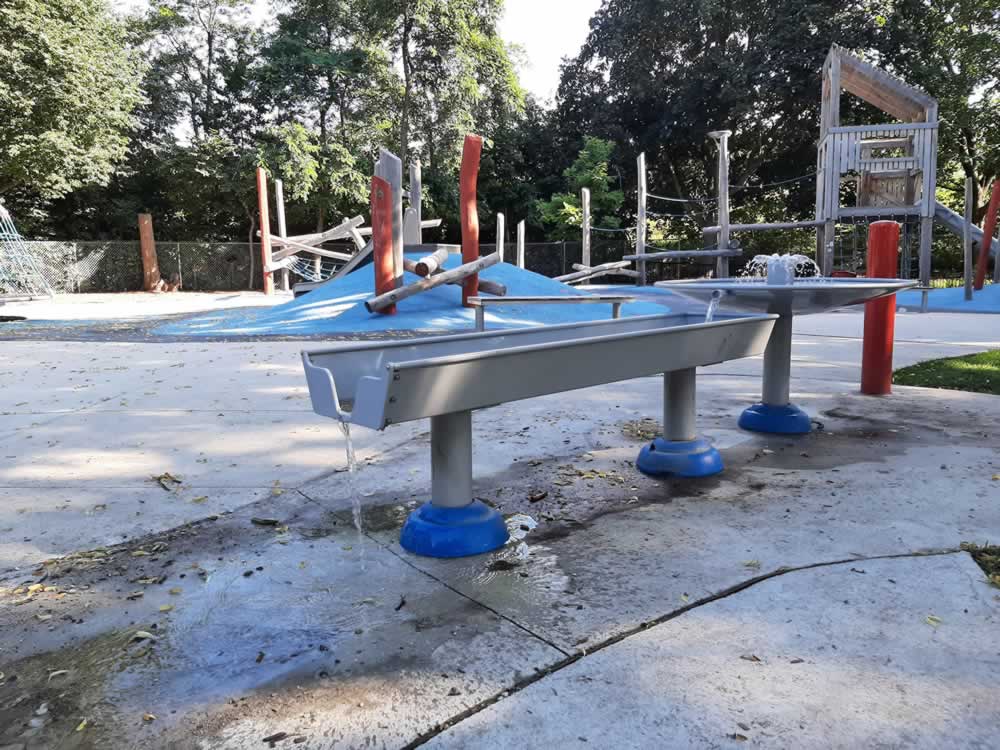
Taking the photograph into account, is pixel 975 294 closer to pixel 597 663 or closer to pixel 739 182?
pixel 739 182

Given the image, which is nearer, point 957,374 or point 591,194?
point 957,374

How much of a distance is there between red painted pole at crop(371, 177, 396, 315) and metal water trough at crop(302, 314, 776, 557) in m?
7.22

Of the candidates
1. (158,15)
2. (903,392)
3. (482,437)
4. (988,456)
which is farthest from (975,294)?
(158,15)

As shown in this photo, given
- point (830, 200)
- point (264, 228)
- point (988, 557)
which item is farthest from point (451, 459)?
point (264, 228)

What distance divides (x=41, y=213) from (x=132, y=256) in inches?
167

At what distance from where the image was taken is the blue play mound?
34.1 feet

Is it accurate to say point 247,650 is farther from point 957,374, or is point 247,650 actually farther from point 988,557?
point 957,374

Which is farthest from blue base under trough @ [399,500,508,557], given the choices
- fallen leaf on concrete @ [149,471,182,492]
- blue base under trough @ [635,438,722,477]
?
fallen leaf on concrete @ [149,471,182,492]

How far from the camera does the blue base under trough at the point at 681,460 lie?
3.40 m

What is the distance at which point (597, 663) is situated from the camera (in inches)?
71.7

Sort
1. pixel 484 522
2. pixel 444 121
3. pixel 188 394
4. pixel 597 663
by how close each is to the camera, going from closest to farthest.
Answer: pixel 597 663
pixel 484 522
pixel 188 394
pixel 444 121

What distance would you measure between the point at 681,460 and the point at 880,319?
2.47m

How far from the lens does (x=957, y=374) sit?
5.87 meters

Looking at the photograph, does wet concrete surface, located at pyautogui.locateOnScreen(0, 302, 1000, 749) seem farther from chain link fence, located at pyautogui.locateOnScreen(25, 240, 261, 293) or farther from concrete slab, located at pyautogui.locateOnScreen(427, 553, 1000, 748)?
chain link fence, located at pyautogui.locateOnScreen(25, 240, 261, 293)
